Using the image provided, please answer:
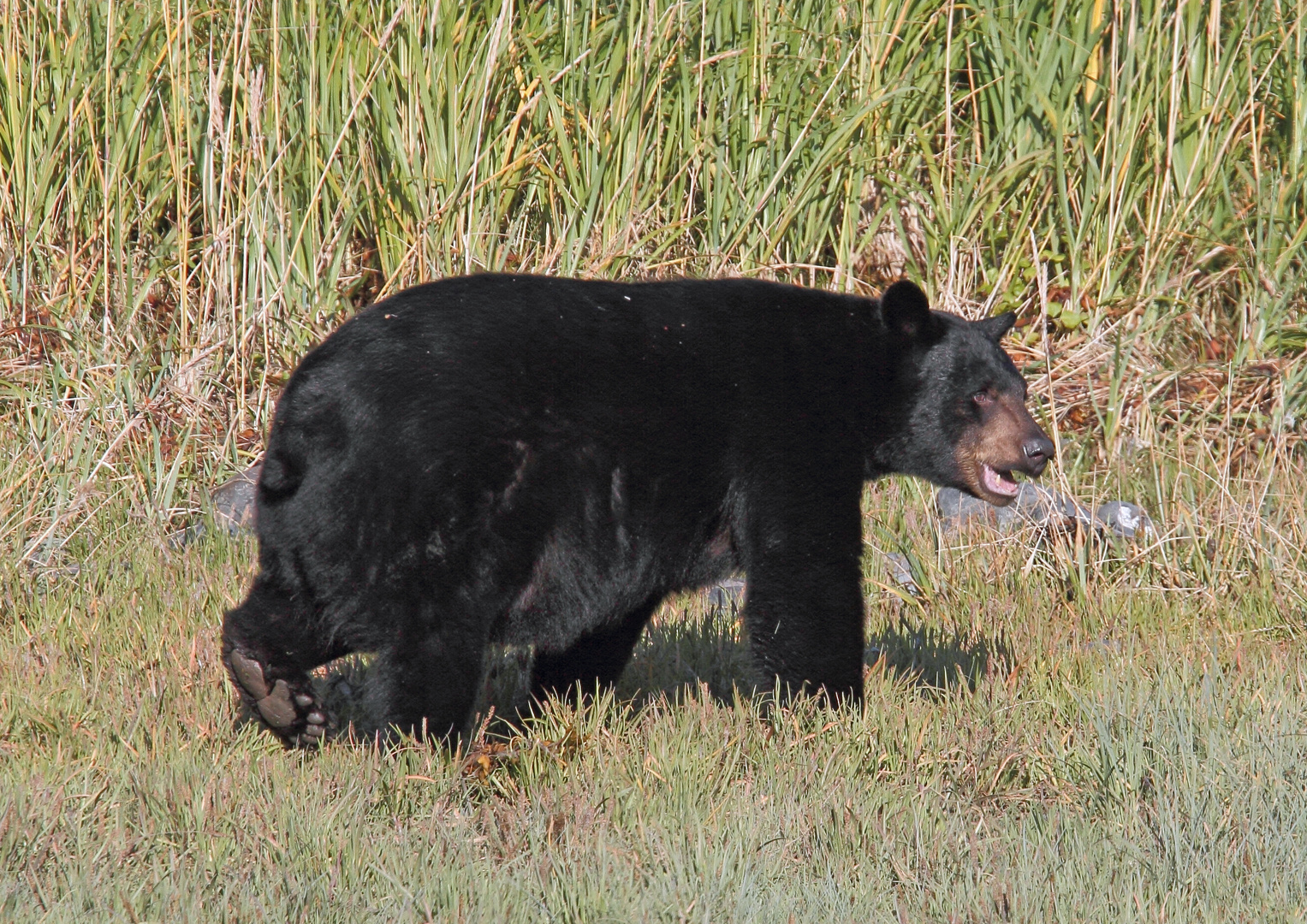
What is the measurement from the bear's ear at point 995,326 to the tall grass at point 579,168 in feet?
6.91

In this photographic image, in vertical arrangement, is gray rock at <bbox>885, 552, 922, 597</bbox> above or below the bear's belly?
below

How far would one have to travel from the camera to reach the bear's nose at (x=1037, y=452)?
449 centimetres

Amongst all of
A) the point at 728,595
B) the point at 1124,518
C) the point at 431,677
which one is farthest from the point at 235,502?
the point at 1124,518

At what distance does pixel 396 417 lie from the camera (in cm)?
358

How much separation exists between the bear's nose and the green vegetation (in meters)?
0.66

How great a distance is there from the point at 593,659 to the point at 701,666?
2.48 ft

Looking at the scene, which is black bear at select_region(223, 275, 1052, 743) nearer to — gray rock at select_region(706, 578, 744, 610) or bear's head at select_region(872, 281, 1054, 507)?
bear's head at select_region(872, 281, 1054, 507)

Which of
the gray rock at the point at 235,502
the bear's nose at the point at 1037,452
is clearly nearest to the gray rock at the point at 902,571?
the bear's nose at the point at 1037,452

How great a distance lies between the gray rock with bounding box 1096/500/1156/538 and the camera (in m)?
6.09

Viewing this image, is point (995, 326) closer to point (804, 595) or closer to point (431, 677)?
point (804, 595)

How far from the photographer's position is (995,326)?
4.80m

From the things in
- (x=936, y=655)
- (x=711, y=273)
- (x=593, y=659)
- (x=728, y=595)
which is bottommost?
(x=728, y=595)

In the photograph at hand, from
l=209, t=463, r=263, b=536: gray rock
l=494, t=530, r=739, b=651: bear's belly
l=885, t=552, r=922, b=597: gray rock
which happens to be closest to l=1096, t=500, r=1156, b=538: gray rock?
l=885, t=552, r=922, b=597: gray rock

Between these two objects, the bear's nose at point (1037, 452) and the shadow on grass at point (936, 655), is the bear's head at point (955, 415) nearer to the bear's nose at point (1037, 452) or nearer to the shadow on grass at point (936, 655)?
the bear's nose at point (1037, 452)
